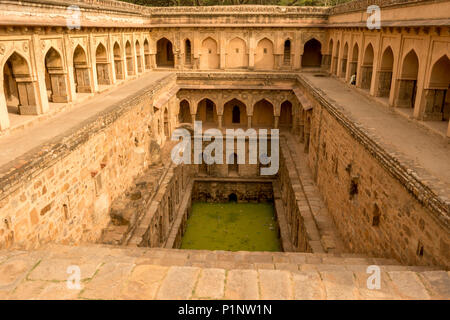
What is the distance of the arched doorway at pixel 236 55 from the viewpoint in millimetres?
21984

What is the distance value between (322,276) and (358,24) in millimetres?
12467

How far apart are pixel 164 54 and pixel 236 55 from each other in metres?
4.75

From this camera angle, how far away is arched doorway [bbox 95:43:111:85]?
14539 mm

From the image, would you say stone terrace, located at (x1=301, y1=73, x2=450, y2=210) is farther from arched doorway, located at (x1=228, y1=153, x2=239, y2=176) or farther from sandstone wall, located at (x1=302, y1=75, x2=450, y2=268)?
arched doorway, located at (x1=228, y1=153, x2=239, y2=176)

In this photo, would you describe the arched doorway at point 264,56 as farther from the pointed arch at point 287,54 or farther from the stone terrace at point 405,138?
the stone terrace at point 405,138

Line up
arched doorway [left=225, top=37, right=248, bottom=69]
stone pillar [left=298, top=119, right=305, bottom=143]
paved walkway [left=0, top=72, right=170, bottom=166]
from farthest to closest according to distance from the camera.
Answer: arched doorway [left=225, top=37, right=248, bottom=69]
stone pillar [left=298, top=119, right=305, bottom=143]
paved walkway [left=0, top=72, right=170, bottom=166]

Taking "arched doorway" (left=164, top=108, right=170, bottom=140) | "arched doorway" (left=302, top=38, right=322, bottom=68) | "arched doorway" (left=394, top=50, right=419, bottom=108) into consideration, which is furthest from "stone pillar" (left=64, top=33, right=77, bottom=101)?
"arched doorway" (left=302, top=38, right=322, bottom=68)

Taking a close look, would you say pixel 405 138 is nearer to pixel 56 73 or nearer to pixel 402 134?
pixel 402 134

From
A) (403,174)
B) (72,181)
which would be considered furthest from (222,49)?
(403,174)

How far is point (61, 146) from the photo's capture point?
7.56 meters

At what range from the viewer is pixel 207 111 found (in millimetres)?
22375

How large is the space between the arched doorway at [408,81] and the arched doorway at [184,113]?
13463 millimetres

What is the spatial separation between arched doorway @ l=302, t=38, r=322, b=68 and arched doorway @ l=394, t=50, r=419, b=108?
1315 centimetres

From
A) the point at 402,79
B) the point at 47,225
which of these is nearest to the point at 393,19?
the point at 402,79
